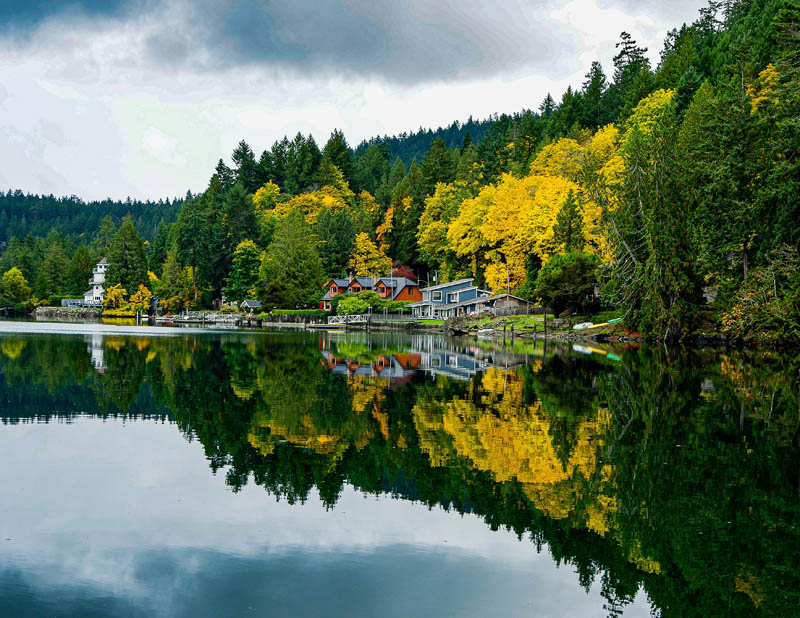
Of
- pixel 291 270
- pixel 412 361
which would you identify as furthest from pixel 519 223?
pixel 412 361

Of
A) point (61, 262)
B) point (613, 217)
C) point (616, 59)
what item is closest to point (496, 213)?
point (613, 217)

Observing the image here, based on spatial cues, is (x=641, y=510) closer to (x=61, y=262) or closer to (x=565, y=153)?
(x=565, y=153)

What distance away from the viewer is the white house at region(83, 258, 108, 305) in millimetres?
134875

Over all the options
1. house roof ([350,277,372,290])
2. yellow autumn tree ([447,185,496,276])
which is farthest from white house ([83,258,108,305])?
yellow autumn tree ([447,185,496,276])

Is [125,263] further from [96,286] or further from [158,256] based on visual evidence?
[96,286]

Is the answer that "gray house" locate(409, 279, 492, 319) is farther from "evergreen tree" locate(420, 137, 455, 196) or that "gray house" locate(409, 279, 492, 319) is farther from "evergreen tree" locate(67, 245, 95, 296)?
"evergreen tree" locate(67, 245, 95, 296)

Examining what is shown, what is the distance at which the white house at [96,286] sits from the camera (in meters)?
135

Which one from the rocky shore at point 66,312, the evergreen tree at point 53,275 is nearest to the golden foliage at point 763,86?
the rocky shore at point 66,312

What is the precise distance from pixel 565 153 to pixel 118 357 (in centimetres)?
5757

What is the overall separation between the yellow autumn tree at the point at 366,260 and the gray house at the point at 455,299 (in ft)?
60.3

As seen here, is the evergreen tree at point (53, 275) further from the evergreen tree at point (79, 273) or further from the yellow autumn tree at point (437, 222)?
the yellow autumn tree at point (437, 222)

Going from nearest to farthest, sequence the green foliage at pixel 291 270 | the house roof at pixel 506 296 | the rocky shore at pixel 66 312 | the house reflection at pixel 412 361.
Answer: the house reflection at pixel 412 361, the house roof at pixel 506 296, the green foliage at pixel 291 270, the rocky shore at pixel 66 312

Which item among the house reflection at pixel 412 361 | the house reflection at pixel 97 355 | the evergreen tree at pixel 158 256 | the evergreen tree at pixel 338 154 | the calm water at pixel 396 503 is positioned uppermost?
the evergreen tree at pixel 338 154

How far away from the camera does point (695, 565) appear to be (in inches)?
335
